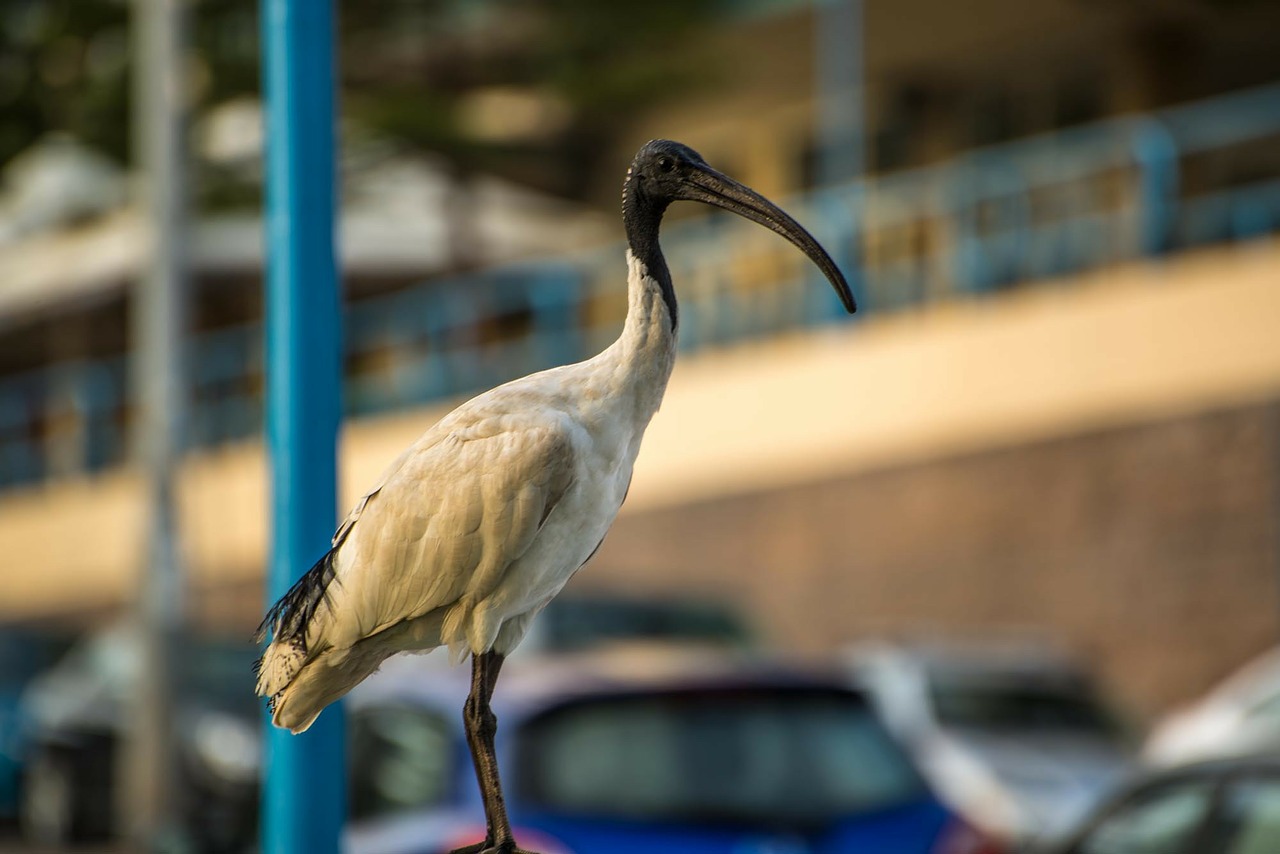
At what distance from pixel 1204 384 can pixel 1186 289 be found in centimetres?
80

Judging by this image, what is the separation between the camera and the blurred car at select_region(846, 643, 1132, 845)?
10086 mm

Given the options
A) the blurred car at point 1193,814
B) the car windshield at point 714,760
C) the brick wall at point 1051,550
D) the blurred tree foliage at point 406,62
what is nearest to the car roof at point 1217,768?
the blurred car at point 1193,814

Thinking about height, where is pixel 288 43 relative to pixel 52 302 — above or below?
below

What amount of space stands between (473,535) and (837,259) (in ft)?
51.5

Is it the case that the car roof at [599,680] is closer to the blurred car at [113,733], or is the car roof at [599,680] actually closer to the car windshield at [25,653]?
the blurred car at [113,733]

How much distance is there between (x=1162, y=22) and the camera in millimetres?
21250

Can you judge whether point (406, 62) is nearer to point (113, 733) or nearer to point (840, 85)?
point (840, 85)

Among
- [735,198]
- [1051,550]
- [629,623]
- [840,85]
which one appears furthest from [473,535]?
[840,85]

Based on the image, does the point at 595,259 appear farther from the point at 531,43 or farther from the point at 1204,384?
the point at 1204,384

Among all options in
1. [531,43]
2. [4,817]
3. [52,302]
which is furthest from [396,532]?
[52,302]

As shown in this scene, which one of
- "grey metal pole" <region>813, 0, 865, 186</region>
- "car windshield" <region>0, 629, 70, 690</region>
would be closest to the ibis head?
"car windshield" <region>0, 629, 70, 690</region>

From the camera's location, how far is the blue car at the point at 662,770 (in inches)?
258

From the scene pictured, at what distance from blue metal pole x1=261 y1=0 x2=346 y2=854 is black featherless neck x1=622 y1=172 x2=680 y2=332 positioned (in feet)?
2.89

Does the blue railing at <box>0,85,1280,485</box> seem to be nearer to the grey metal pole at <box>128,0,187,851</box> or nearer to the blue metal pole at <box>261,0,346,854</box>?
the grey metal pole at <box>128,0,187,851</box>
